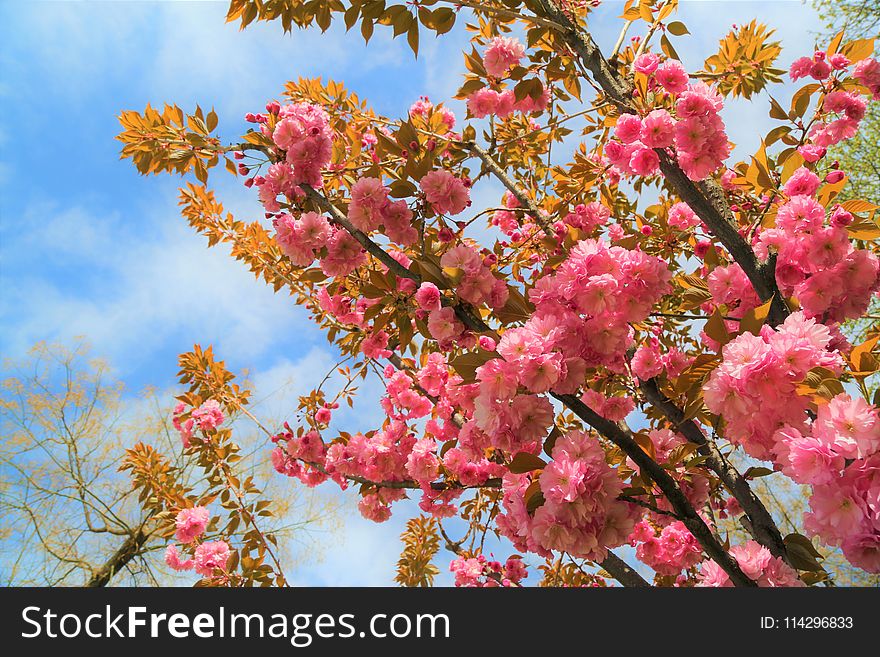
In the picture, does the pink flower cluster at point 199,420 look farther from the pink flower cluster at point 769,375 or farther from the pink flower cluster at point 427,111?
the pink flower cluster at point 769,375

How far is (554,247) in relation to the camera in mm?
1729

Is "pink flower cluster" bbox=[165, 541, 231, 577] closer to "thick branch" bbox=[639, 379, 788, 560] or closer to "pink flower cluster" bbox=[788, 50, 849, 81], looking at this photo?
"thick branch" bbox=[639, 379, 788, 560]

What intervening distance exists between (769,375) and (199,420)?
2.50m

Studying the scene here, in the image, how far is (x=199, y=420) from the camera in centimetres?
266

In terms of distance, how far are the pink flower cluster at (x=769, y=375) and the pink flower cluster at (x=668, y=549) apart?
1.00 metres

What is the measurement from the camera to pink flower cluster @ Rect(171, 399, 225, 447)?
2.63m

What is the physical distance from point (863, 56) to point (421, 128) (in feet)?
5.37

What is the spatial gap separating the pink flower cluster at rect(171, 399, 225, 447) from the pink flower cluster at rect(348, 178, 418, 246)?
1607 mm

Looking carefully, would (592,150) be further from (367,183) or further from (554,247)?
(367,183)

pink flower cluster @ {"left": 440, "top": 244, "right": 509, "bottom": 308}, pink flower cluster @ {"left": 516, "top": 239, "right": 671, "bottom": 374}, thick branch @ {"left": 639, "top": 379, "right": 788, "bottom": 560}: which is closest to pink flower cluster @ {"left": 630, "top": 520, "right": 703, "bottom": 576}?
thick branch @ {"left": 639, "top": 379, "right": 788, "bottom": 560}

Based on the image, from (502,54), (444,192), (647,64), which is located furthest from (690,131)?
(502,54)
